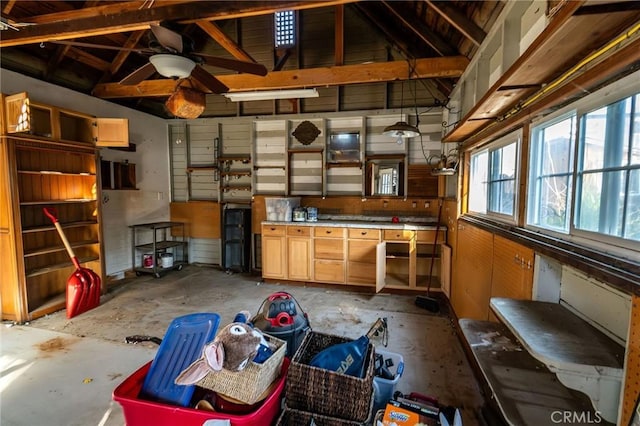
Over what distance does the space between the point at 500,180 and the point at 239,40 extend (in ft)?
16.2

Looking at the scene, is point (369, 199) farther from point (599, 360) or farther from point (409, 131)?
point (599, 360)

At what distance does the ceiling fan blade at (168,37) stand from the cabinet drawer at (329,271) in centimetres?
320

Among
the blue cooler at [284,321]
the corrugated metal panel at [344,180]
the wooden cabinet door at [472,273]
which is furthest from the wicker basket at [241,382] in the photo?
the corrugated metal panel at [344,180]

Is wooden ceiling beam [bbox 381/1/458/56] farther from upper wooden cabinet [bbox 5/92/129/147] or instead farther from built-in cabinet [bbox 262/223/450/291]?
upper wooden cabinet [bbox 5/92/129/147]

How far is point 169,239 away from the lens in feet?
19.5

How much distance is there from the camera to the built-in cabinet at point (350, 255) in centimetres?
421

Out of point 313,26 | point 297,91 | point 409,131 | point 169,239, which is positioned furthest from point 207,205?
point 409,131

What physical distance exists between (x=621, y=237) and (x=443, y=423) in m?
1.09

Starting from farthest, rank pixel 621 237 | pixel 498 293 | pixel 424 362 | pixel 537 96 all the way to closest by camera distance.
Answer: pixel 424 362, pixel 498 293, pixel 537 96, pixel 621 237

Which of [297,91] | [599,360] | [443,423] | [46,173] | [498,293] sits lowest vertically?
[443,423]

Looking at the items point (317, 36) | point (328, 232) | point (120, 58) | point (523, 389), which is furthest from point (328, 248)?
point (120, 58)

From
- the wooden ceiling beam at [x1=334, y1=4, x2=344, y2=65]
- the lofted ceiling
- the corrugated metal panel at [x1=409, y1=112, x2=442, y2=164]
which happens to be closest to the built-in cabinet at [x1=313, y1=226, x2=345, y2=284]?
the corrugated metal panel at [x1=409, y1=112, x2=442, y2=164]

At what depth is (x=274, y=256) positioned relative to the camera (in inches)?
186

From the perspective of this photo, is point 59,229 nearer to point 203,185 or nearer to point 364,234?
point 203,185
